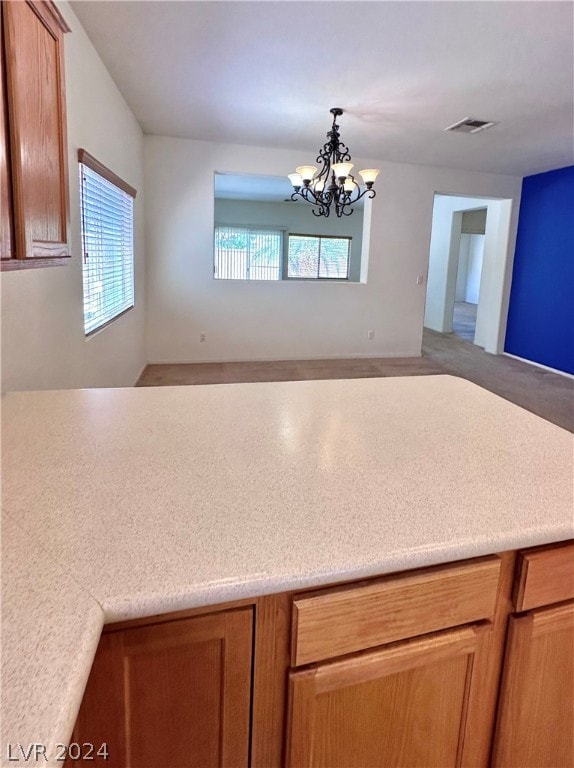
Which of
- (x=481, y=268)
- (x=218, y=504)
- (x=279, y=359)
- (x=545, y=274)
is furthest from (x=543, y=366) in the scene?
(x=218, y=504)

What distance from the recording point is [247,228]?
33.1 feet

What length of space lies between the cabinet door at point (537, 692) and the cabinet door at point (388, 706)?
9 cm

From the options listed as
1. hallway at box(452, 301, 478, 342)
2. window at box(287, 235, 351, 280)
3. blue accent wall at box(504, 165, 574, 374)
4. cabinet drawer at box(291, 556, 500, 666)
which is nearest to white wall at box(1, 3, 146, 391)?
cabinet drawer at box(291, 556, 500, 666)

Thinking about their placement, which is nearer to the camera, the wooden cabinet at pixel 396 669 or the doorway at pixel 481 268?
the wooden cabinet at pixel 396 669

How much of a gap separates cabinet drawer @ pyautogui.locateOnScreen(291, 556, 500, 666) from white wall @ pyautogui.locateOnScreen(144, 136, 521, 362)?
510cm

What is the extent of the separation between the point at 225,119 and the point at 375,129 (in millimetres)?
1395

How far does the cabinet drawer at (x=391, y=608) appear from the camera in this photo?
0.72 m

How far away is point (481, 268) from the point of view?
8000 millimetres

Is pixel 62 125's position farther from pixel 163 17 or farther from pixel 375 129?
pixel 375 129

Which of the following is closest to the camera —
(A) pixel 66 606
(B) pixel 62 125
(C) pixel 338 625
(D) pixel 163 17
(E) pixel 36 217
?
(A) pixel 66 606

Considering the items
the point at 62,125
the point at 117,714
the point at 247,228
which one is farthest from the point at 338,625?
the point at 247,228

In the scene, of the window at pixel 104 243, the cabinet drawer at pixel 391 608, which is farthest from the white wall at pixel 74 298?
the cabinet drawer at pixel 391 608

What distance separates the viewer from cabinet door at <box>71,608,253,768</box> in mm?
667

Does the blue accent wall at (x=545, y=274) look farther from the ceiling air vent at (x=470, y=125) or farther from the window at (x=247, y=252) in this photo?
the window at (x=247, y=252)
